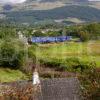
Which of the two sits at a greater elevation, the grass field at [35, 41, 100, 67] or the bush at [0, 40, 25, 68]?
the bush at [0, 40, 25, 68]

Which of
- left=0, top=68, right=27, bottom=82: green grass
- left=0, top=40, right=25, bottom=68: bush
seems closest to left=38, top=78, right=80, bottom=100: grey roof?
left=0, top=68, right=27, bottom=82: green grass

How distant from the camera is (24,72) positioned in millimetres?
41094

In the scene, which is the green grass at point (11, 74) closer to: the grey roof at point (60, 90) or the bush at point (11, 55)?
the bush at point (11, 55)

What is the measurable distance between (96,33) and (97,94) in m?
82.7

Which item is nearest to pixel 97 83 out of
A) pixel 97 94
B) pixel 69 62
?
pixel 97 94

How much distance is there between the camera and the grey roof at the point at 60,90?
1889 centimetres

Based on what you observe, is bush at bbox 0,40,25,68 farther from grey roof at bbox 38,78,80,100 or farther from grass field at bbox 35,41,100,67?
grey roof at bbox 38,78,80,100

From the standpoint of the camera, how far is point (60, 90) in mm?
19406

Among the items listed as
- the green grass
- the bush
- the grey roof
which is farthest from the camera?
the bush

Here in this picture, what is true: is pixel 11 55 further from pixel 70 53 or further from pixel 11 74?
pixel 70 53

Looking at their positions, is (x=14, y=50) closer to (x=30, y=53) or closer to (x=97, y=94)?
(x=30, y=53)

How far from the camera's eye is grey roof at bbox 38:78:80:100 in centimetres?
1889

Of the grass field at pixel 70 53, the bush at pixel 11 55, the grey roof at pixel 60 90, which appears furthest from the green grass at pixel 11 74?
the grey roof at pixel 60 90

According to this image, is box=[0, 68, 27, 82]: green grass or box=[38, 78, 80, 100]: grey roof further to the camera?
box=[0, 68, 27, 82]: green grass
